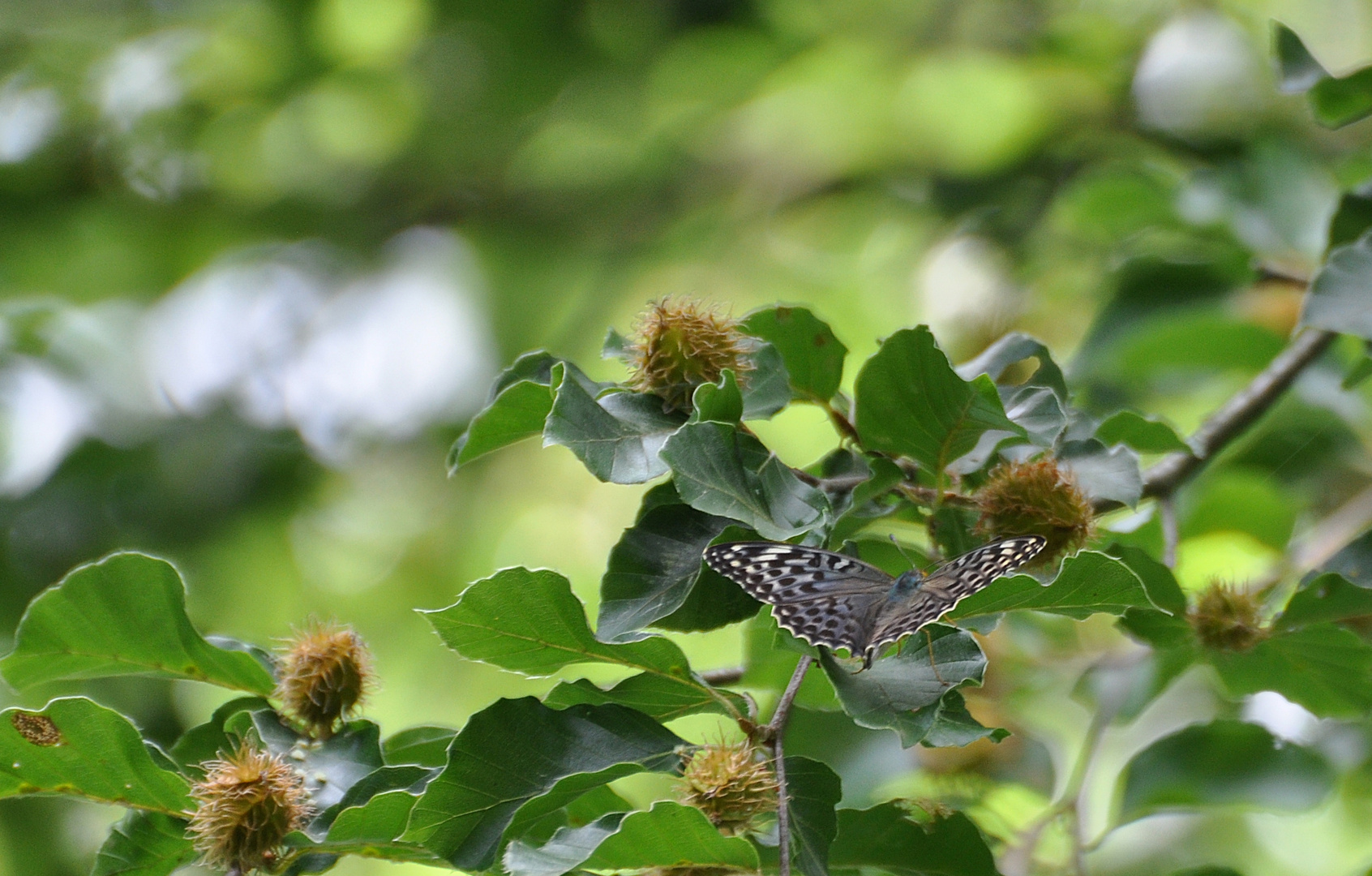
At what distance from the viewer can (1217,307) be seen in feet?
6.15

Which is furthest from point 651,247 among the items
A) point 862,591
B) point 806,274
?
point 862,591

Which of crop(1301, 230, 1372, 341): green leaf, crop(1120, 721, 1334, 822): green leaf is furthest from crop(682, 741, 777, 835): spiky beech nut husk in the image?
crop(1120, 721, 1334, 822): green leaf

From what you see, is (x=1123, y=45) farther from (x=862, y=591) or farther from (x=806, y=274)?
(x=862, y=591)

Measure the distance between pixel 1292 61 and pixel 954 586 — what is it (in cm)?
99

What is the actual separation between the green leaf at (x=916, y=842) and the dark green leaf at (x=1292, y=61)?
101cm

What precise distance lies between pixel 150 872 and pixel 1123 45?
113 inches

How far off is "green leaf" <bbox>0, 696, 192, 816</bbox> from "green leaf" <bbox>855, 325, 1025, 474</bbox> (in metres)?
0.65

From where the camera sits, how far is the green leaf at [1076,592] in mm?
750

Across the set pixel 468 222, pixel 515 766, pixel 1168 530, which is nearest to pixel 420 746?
pixel 515 766

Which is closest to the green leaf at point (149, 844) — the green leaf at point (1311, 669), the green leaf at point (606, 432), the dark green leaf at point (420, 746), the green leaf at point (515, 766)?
the dark green leaf at point (420, 746)

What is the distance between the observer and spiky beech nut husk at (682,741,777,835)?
83 cm

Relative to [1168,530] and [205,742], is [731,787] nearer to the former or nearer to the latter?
[205,742]

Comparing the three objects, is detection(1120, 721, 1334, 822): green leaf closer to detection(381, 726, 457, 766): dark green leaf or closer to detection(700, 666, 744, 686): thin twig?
detection(700, 666, 744, 686): thin twig

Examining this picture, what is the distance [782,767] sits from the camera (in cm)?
79
